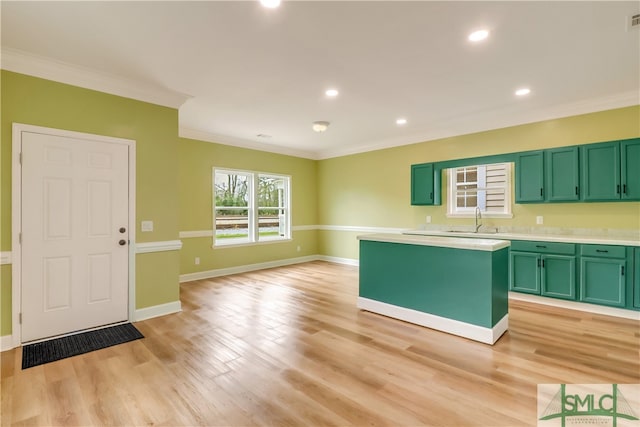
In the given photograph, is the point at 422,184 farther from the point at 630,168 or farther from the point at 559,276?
the point at 630,168

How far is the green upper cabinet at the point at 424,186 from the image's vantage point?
562cm

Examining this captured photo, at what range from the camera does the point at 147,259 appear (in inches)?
147

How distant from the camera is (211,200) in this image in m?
5.93

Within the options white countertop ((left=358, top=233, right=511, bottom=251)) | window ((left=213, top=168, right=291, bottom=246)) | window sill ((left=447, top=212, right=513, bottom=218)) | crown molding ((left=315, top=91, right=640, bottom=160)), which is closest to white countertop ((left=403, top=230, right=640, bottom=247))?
window sill ((left=447, top=212, right=513, bottom=218))

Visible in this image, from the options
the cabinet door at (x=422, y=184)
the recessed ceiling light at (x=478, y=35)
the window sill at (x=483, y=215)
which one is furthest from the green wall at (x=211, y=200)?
the recessed ceiling light at (x=478, y=35)

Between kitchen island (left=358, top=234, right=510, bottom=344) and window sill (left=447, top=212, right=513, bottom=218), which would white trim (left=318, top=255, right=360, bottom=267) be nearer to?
window sill (left=447, top=212, right=513, bottom=218)

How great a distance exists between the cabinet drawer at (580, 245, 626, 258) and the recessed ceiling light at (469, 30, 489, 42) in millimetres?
3047

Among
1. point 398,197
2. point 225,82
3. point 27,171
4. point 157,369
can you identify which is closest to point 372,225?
point 398,197

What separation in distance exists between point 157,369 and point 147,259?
162 centimetres

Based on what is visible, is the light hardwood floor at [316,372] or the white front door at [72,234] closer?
the light hardwood floor at [316,372]

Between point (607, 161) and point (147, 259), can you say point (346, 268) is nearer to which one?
point (147, 259)

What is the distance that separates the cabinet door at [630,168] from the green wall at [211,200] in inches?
229

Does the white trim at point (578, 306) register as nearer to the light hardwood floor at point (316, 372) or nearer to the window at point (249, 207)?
the light hardwood floor at point (316, 372)

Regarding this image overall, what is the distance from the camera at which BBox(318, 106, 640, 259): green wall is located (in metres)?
4.01
